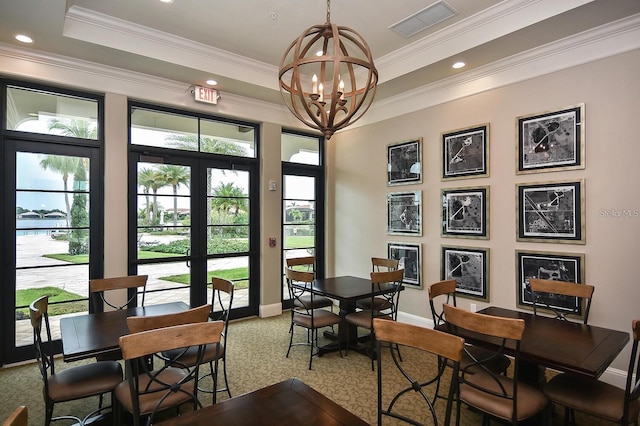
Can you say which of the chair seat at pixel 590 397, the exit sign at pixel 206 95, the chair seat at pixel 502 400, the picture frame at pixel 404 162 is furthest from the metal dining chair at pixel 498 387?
the exit sign at pixel 206 95

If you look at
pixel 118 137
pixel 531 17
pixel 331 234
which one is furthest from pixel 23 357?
pixel 531 17

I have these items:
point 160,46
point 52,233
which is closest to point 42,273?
point 52,233

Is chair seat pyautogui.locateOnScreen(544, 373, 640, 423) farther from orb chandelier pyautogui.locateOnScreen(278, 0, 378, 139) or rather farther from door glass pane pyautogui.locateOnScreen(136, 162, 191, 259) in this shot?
door glass pane pyautogui.locateOnScreen(136, 162, 191, 259)

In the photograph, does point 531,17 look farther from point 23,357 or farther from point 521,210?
point 23,357

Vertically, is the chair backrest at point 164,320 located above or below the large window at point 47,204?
below

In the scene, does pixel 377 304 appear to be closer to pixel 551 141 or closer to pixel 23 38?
pixel 551 141

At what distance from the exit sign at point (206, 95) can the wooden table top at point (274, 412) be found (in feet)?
13.0

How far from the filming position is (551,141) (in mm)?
3492

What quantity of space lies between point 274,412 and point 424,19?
3.64 m

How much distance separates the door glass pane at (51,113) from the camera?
3.64 metres

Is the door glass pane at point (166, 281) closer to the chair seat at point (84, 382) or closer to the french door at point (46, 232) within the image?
the french door at point (46, 232)

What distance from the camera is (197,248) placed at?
4.79 m

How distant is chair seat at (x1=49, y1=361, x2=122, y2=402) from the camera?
221 centimetres

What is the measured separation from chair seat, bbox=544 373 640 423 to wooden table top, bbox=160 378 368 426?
1.56m
